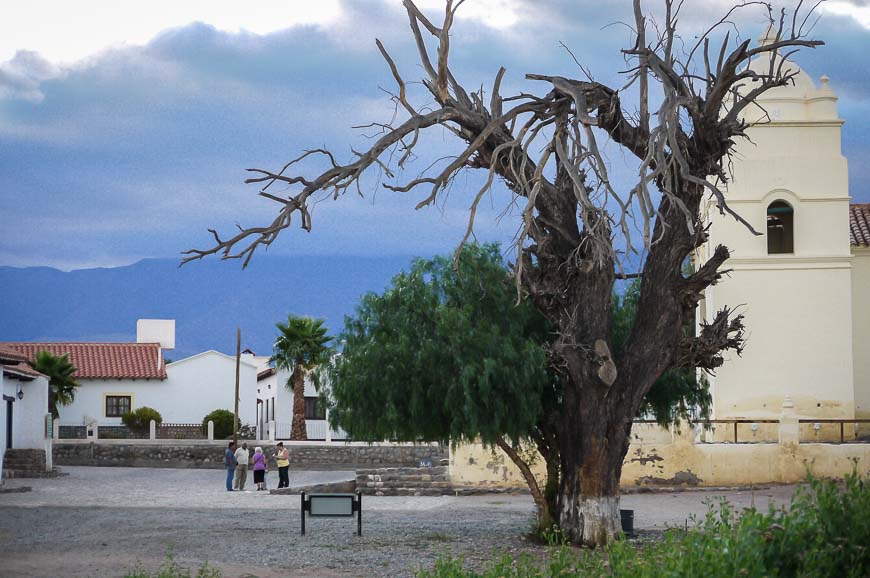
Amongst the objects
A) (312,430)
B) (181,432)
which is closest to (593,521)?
(181,432)

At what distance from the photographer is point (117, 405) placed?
55375 mm

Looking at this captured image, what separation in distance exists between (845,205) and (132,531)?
21272 mm

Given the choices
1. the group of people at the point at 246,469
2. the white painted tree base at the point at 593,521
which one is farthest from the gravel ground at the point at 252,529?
the white painted tree base at the point at 593,521

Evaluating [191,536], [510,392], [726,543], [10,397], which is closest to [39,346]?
[10,397]

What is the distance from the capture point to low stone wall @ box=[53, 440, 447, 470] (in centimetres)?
4112

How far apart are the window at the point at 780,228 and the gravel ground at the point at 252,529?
8.41 m

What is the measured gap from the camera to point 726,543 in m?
6.75

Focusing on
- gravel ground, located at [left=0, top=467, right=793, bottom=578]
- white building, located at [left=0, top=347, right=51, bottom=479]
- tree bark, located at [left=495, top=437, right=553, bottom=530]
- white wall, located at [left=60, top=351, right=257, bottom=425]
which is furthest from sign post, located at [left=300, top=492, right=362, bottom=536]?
white wall, located at [left=60, top=351, right=257, bottom=425]

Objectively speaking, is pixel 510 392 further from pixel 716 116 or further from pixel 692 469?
pixel 692 469

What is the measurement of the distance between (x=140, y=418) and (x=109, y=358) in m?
5.71

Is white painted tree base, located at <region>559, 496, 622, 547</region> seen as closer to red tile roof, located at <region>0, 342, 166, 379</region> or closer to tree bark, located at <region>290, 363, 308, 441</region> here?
tree bark, located at <region>290, 363, 308, 441</region>

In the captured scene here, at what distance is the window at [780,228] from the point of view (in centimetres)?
3172

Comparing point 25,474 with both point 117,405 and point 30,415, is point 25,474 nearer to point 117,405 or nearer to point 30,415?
point 30,415

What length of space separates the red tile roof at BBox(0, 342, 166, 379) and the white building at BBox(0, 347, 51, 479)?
19.6 m
